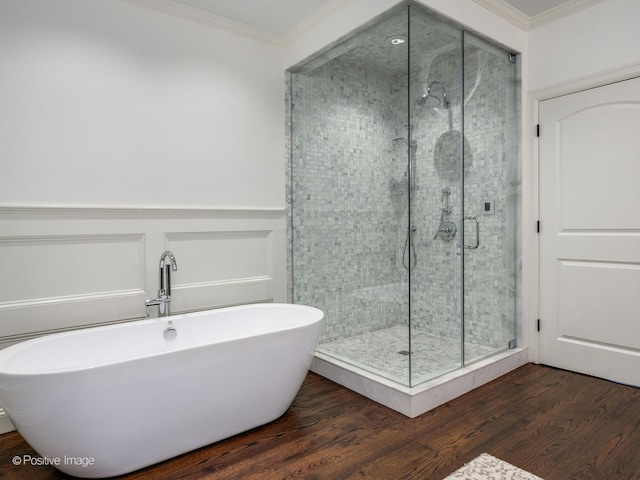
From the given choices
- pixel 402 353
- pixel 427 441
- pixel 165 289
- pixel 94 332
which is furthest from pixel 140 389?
pixel 402 353

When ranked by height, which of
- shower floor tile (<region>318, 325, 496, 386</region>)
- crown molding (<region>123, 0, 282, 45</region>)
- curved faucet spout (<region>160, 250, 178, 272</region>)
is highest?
crown molding (<region>123, 0, 282, 45</region>)

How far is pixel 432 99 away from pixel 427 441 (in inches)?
77.6

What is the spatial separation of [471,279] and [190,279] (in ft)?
6.40

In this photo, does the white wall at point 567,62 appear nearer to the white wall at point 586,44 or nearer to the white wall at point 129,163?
the white wall at point 586,44

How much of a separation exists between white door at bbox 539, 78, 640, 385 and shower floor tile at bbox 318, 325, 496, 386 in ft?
2.03

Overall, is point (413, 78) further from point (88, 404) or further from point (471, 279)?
point (88, 404)

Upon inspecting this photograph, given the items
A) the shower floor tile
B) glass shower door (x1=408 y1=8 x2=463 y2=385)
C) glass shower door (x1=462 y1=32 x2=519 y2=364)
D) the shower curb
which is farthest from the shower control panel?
the shower curb

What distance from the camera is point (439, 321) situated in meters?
2.68

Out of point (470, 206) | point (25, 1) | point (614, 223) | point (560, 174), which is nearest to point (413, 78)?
point (470, 206)

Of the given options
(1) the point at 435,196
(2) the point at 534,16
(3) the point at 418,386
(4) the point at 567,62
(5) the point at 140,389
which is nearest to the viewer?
(5) the point at 140,389

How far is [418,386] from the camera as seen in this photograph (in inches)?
93.6

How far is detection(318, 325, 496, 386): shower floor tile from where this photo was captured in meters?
2.49

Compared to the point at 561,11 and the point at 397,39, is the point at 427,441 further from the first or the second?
the point at 561,11

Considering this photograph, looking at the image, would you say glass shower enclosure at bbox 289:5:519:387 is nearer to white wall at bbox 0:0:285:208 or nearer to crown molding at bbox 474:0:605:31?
crown molding at bbox 474:0:605:31
